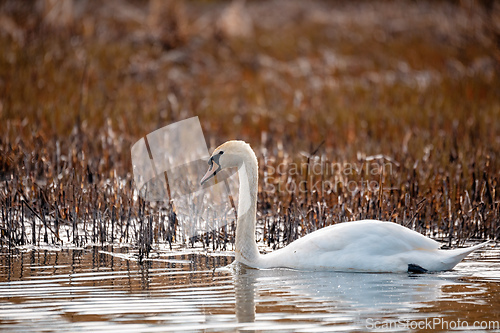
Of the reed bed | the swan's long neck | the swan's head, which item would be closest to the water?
the swan's long neck

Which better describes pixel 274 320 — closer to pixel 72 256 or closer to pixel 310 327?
pixel 310 327

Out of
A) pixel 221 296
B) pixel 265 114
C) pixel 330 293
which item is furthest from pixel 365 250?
pixel 265 114

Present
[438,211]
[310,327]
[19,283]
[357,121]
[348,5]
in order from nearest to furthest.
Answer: [310,327] < [19,283] < [438,211] < [357,121] < [348,5]

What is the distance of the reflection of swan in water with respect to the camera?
488 cm

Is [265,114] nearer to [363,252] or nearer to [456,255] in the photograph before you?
[363,252]

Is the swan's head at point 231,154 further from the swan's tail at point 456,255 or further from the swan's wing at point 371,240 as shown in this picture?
the swan's tail at point 456,255

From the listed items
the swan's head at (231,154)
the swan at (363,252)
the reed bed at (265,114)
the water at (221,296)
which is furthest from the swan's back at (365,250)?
the reed bed at (265,114)

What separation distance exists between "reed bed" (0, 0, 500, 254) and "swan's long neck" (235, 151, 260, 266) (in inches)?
31.4

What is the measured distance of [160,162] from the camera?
9.69 m

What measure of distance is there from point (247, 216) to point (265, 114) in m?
7.39

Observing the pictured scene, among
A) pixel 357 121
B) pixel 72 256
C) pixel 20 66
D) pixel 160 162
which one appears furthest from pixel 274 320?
pixel 20 66

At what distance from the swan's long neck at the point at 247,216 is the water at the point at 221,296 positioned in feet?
0.46

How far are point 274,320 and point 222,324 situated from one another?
1.03ft

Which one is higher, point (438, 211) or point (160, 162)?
point (160, 162)
